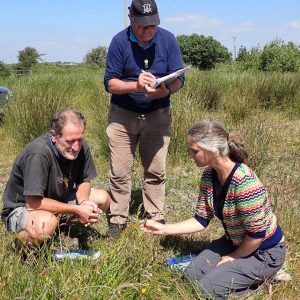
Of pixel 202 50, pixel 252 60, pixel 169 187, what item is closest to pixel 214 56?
pixel 202 50

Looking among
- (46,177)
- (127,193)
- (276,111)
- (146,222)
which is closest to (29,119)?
(127,193)

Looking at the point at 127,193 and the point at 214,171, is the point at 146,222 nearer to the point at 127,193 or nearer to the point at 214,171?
the point at 214,171

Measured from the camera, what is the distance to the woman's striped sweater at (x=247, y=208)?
2.75 metres

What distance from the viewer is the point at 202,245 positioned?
3588 millimetres

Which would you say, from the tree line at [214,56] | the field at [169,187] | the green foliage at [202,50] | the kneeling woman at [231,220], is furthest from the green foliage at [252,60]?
the green foliage at [202,50]

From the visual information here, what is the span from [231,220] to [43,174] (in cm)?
129

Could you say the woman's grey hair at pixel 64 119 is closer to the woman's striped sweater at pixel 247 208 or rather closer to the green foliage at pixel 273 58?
the woman's striped sweater at pixel 247 208

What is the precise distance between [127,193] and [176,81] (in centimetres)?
106

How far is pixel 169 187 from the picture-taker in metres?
5.09

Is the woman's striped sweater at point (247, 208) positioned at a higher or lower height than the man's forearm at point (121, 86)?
lower

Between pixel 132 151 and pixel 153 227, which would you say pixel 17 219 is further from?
pixel 132 151

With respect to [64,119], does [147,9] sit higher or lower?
higher

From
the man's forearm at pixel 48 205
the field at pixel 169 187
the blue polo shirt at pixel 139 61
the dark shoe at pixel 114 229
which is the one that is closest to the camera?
the field at pixel 169 187

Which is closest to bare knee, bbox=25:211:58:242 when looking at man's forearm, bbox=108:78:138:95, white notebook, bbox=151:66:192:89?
man's forearm, bbox=108:78:138:95
